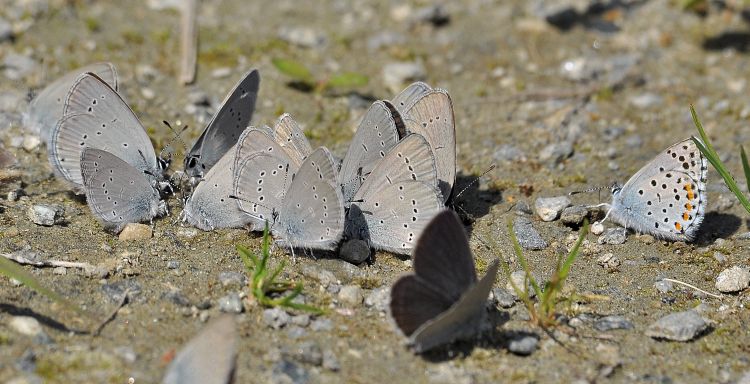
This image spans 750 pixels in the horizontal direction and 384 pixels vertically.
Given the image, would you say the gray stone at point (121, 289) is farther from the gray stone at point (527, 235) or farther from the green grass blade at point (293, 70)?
the green grass blade at point (293, 70)

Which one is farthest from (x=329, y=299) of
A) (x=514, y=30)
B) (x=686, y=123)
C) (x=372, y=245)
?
(x=514, y=30)

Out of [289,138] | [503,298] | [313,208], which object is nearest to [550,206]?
[503,298]

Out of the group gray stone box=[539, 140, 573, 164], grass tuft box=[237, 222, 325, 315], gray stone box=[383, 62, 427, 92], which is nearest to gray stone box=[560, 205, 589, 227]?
gray stone box=[539, 140, 573, 164]

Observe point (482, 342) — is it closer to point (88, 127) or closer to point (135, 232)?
point (135, 232)

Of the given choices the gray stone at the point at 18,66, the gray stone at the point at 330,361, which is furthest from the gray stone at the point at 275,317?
the gray stone at the point at 18,66

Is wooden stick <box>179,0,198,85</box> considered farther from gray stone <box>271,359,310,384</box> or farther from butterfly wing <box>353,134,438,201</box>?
gray stone <box>271,359,310,384</box>

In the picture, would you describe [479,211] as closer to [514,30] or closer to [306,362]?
[306,362]
